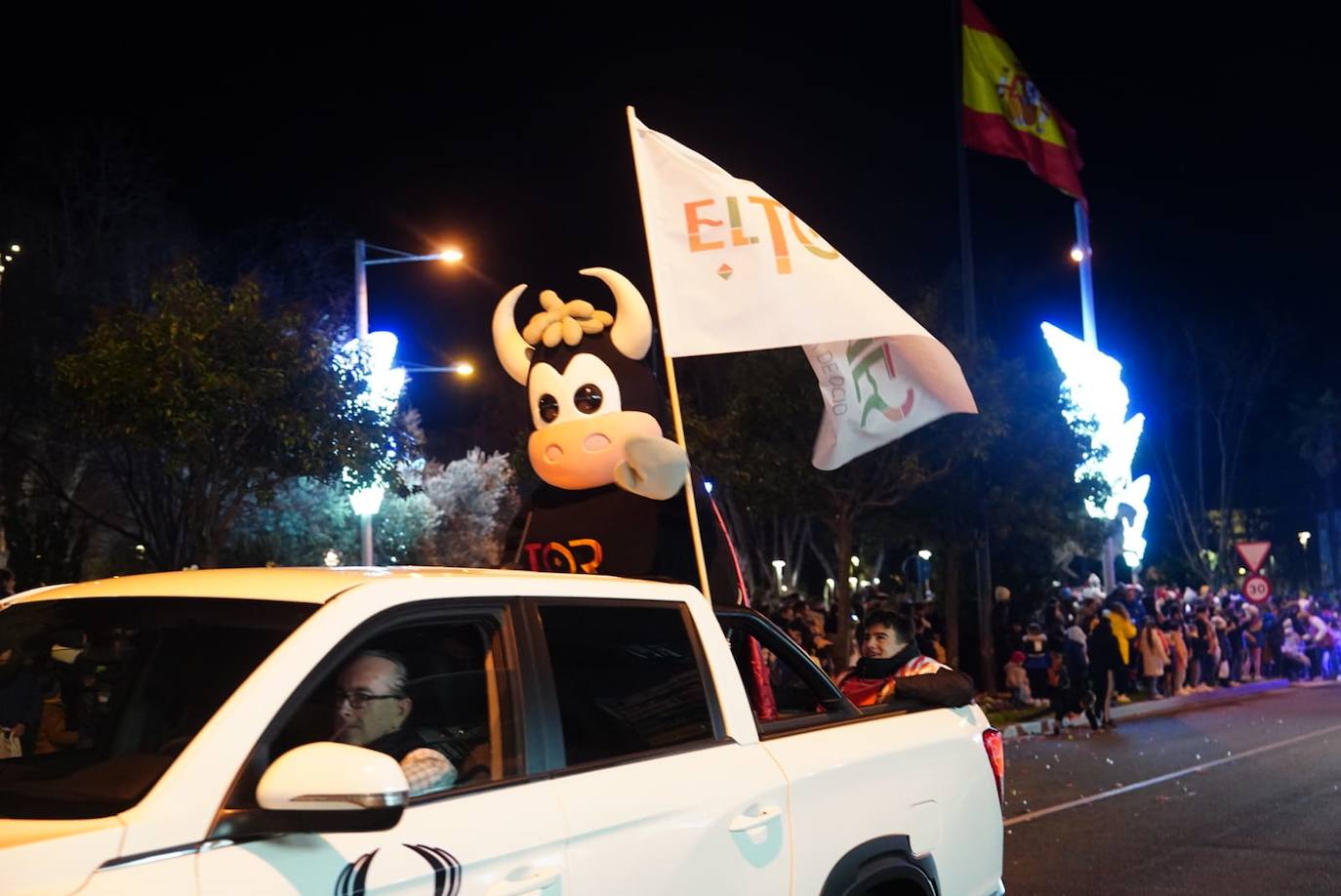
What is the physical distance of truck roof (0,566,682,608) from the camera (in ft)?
9.62

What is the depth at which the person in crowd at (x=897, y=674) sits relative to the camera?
15.2ft

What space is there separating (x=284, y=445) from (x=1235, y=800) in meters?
9.31

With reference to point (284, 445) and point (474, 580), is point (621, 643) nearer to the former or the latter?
point (474, 580)

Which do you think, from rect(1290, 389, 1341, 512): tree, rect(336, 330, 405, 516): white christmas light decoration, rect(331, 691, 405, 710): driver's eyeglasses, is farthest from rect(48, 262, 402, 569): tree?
rect(1290, 389, 1341, 512): tree

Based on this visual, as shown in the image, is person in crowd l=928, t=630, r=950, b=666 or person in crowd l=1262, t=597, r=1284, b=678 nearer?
Answer: person in crowd l=928, t=630, r=950, b=666

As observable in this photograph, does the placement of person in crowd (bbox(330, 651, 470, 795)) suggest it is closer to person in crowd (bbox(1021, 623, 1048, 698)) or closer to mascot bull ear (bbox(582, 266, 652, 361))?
mascot bull ear (bbox(582, 266, 652, 361))

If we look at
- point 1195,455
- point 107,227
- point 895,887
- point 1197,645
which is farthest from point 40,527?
point 1195,455

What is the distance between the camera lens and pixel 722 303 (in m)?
7.17

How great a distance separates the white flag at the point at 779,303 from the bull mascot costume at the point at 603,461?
31.0 inches

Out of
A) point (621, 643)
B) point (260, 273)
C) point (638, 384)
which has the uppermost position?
point (260, 273)

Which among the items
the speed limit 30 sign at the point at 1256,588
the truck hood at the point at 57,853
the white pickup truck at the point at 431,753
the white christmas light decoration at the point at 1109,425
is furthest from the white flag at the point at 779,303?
the speed limit 30 sign at the point at 1256,588

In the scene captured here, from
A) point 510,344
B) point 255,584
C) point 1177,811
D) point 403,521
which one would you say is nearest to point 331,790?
point 255,584

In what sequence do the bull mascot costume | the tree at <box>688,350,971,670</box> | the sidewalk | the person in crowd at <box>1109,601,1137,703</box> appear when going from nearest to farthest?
the bull mascot costume, the sidewalk, the person in crowd at <box>1109,601,1137,703</box>, the tree at <box>688,350,971,670</box>

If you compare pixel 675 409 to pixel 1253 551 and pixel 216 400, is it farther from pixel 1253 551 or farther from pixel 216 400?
pixel 1253 551
